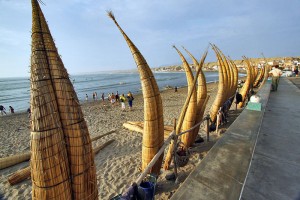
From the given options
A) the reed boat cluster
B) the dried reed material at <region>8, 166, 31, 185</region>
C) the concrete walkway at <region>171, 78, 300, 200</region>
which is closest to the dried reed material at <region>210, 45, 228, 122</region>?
the concrete walkway at <region>171, 78, 300, 200</region>

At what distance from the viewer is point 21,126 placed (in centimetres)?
1426

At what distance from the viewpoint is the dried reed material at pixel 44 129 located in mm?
1835

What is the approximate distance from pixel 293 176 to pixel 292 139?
1.79 metres

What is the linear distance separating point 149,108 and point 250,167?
2.37 metres

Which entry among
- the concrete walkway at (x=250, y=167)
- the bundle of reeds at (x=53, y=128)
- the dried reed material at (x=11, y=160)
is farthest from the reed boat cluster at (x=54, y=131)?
the dried reed material at (x=11, y=160)

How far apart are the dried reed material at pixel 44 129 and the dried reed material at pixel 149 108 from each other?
Result: 2123mm

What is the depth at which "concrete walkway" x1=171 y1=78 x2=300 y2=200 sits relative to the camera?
2.70 m

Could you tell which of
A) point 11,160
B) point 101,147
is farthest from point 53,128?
point 11,160

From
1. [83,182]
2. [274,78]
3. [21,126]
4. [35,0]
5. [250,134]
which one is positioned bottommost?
[21,126]

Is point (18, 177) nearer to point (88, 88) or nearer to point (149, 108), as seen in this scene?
point (149, 108)

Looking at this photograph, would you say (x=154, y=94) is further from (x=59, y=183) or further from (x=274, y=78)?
(x=274, y=78)

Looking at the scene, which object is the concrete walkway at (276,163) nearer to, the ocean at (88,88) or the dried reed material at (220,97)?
the dried reed material at (220,97)

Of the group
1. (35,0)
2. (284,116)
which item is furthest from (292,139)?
(35,0)

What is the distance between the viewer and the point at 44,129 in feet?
5.99
